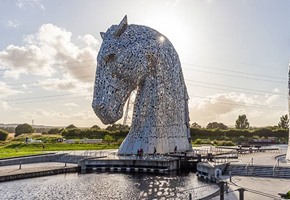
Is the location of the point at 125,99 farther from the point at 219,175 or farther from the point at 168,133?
the point at 219,175

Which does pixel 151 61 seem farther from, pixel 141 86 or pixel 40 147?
pixel 40 147

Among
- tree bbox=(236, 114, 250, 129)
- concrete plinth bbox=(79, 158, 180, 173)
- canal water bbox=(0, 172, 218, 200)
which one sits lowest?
canal water bbox=(0, 172, 218, 200)

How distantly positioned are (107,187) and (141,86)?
520 inches

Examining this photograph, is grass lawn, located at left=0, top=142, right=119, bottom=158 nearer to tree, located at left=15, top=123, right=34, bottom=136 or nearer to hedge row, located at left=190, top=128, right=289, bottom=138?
hedge row, located at left=190, top=128, right=289, bottom=138

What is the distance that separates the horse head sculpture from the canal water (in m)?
6.05

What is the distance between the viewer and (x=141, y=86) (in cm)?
3167

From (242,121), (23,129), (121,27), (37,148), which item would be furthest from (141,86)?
Answer: (242,121)

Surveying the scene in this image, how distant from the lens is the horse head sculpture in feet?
97.3

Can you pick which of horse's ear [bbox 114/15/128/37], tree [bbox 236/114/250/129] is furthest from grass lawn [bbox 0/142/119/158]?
tree [bbox 236/114/250/129]

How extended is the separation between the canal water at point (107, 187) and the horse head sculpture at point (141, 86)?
6.05m

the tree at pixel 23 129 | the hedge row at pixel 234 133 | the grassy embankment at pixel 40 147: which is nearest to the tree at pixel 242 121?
the hedge row at pixel 234 133

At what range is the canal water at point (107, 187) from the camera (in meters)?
17.5

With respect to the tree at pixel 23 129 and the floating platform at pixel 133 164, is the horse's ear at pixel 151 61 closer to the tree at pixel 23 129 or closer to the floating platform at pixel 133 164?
the floating platform at pixel 133 164

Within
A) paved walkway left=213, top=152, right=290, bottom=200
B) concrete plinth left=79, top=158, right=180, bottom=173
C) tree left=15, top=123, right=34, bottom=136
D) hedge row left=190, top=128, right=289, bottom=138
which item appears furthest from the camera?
tree left=15, top=123, right=34, bottom=136
